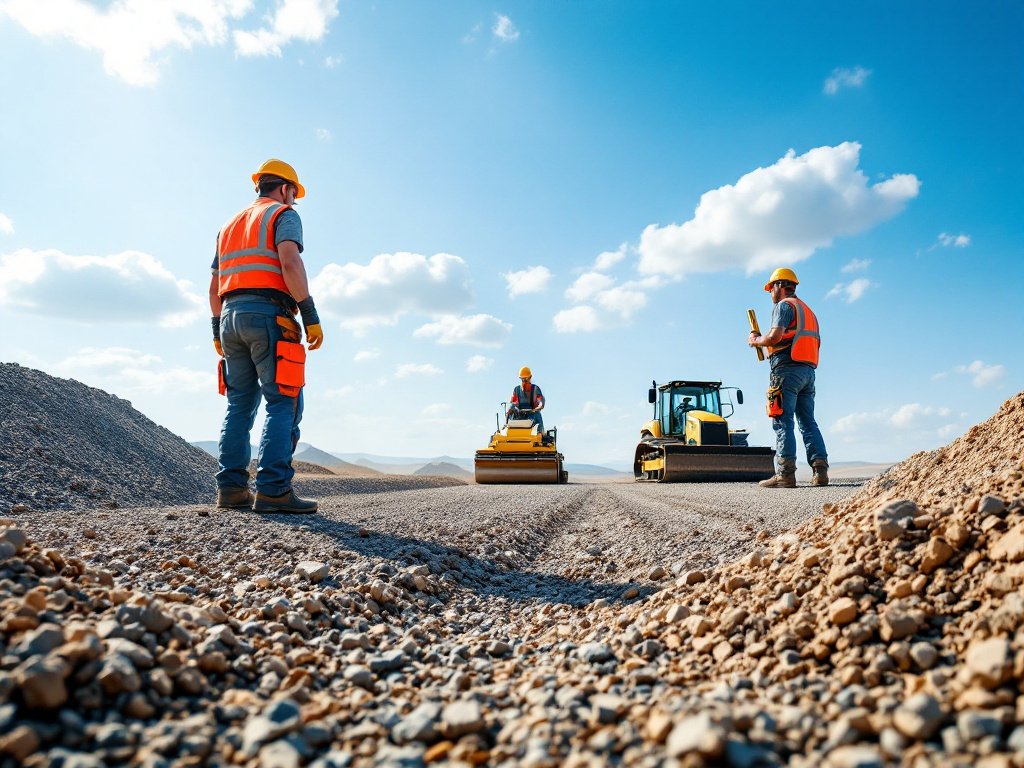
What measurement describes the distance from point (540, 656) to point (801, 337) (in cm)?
691

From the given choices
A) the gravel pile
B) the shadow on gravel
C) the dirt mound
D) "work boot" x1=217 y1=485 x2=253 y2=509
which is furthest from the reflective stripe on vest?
the gravel pile

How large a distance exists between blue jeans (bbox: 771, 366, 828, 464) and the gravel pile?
15.8 feet

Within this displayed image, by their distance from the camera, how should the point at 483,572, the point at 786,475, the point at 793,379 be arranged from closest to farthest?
the point at 483,572 → the point at 793,379 → the point at 786,475

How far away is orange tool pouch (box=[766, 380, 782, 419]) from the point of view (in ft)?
25.4

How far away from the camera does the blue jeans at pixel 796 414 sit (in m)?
7.71

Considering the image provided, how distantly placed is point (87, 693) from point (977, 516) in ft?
8.02

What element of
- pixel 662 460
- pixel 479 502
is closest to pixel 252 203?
pixel 479 502

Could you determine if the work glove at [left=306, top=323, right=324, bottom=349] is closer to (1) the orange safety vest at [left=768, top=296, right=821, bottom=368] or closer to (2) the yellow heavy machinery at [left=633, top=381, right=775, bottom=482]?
(1) the orange safety vest at [left=768, top=296, right=821, bottom=368]

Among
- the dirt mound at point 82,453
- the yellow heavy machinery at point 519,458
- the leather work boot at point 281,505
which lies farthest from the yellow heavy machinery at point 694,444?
the leather work boot at point 281,505

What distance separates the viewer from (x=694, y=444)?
51.5 ft

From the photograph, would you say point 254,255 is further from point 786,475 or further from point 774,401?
point 786,475

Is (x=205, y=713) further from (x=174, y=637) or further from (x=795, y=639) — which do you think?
(x=795, y=639)

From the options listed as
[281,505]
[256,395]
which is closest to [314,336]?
[256,395]

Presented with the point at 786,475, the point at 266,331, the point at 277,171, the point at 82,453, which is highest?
the point at 277,171
